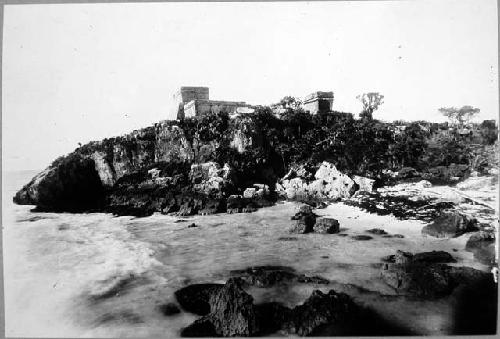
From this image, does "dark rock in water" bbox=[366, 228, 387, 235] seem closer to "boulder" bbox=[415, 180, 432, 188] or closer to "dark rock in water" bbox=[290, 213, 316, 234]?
"dark rock in water" bbox=[290, 213, 316, 234]

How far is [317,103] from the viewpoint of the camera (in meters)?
19.0

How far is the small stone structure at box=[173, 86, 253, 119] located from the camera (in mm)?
20647

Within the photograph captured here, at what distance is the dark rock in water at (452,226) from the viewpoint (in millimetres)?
10641

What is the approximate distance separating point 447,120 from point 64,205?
18.4 m

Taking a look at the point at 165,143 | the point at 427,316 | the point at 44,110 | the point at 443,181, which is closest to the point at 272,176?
the point at 165,143

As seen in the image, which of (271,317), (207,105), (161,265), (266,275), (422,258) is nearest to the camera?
(271,317)

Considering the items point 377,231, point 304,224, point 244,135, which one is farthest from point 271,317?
point 244,135

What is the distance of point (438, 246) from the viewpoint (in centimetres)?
1018

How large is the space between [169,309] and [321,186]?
36.0 feet

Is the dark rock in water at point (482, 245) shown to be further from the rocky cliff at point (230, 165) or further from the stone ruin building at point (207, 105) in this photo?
the stone ruin building at point (207, 105)

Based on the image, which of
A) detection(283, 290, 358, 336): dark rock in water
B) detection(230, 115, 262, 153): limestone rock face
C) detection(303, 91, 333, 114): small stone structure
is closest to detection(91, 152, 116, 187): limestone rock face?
detection(230, 115, 262, 153): limestone rock face

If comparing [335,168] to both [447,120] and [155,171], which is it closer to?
[447,120]

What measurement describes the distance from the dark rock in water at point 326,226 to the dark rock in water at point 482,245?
370cm

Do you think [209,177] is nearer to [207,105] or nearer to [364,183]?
[207,105]
